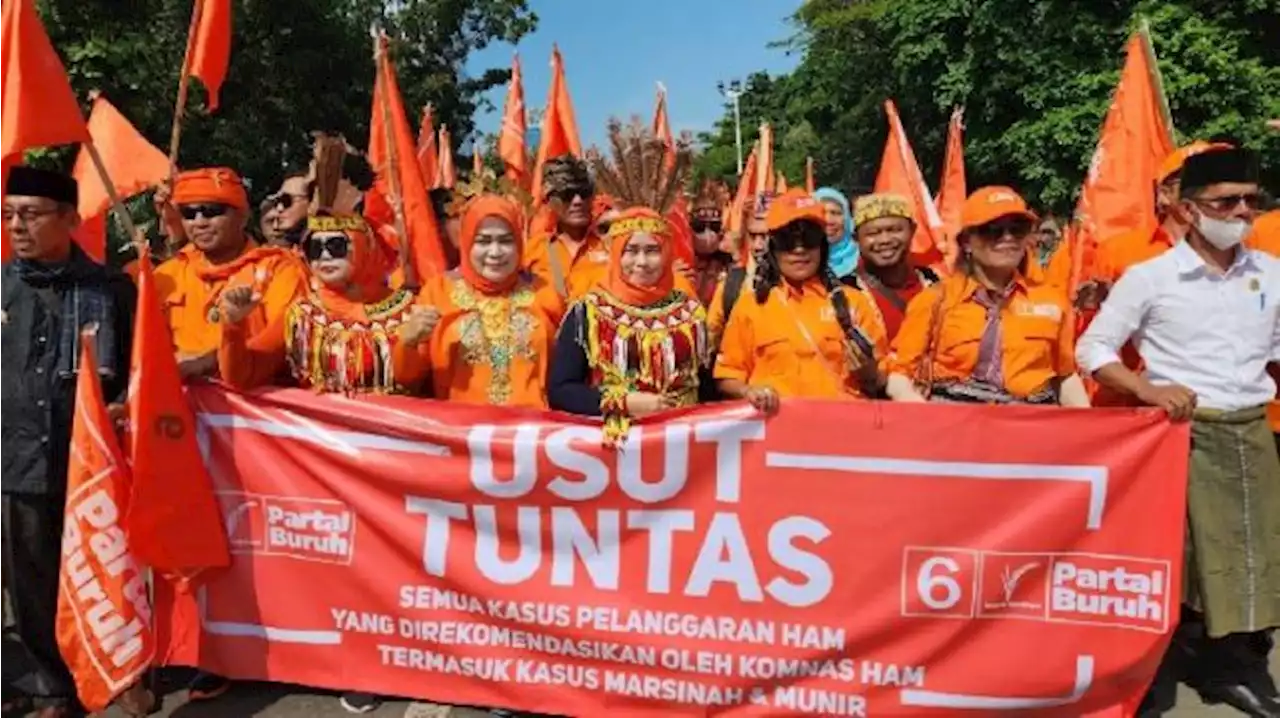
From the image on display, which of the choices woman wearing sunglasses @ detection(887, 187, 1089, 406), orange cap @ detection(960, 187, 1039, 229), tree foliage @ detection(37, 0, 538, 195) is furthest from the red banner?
tree foliage @ detection(37, 0, 538, 195)

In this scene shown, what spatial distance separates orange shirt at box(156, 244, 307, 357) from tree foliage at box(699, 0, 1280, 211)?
15.9 m

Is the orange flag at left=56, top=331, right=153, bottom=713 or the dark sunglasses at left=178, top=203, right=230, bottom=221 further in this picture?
the dark sunglasses at left=178, top=203, right=230, bottom=221

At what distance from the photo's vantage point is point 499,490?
3.92 metres

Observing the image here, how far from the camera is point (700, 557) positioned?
12.4 feet

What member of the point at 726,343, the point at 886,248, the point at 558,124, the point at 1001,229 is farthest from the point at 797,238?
the point at 558,124

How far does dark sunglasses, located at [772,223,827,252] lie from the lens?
3996 mm

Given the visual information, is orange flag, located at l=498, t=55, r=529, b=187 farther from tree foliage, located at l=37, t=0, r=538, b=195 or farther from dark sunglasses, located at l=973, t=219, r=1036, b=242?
dark sunglasses, located at l=973, t=219, r=1036, b=242

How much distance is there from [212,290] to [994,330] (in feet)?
9.77

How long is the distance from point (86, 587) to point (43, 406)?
653mm

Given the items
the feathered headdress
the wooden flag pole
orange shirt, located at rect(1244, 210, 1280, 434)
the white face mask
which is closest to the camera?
the white face mask

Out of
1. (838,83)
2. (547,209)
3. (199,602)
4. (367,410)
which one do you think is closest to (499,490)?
(367,410)

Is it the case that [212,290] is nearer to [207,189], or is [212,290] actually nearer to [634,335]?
[207,189]

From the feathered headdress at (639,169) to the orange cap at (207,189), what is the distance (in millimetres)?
1465

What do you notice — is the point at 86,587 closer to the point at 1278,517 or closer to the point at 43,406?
the point at 43,406
